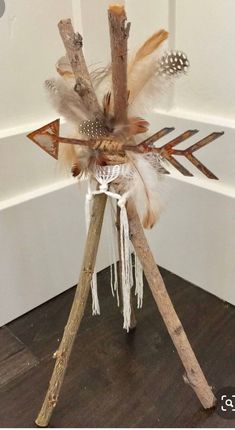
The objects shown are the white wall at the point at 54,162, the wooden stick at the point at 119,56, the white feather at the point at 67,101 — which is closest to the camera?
the wooden stick at the point at 119,56

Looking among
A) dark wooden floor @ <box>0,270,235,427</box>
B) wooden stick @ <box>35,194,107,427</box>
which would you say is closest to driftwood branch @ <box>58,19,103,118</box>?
wooden stick @ <box>35,194,107,427</box>

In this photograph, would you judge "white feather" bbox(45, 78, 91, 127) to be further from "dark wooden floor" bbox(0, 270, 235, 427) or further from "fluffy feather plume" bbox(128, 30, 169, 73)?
"dark wooden floor" bbox(0, 270, 235, 427)

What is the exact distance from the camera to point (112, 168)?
2.09ft

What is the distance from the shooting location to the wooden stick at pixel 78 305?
685 millimetres

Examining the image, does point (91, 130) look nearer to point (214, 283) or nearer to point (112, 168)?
point (112, 168)

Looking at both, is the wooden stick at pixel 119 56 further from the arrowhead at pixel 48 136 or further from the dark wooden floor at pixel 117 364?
the dark wooden floor at pixel 117 364

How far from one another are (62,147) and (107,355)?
16.8 inches

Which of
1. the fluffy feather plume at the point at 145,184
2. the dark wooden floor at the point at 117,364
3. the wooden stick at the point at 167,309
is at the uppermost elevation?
the fluffy feather plume at the point at 145,184

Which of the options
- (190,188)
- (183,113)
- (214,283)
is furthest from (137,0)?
(214,283)

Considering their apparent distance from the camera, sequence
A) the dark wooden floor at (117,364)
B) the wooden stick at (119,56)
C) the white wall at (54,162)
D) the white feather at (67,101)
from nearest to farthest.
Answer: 1. the wooden stick at (119,56)
2. the white feather at (67,101)
3. the dark wooden floor at (117,364)
4. the white wall at (54,162)

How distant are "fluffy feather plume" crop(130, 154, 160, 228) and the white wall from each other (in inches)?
6.7

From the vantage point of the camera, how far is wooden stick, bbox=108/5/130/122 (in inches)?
20.8

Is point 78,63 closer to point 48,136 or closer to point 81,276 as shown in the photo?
point 48,136

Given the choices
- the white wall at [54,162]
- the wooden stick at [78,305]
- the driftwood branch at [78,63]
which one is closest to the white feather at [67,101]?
the driftwood branch at [78,63]
